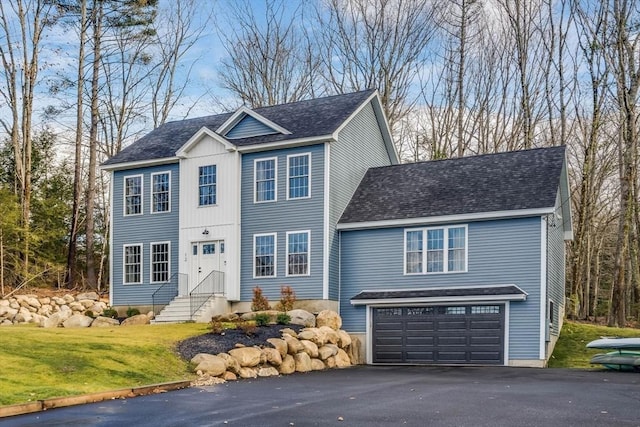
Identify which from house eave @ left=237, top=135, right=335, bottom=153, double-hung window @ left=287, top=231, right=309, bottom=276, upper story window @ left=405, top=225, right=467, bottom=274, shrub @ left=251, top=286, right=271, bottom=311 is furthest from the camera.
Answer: double-hung window @ left=287, top=231, right=309, bottom=276

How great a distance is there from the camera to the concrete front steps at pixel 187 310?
2319 centimetres

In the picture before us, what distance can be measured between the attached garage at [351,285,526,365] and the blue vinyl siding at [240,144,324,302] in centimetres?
199

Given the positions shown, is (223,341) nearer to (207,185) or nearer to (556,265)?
(207,185)

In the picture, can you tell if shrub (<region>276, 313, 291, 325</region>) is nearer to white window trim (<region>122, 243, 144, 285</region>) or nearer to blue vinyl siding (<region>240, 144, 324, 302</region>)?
blue vinyl siding (<region>240, 144, 324, 302</region>)

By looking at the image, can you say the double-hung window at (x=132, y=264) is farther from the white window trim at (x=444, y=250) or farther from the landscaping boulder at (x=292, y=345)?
the white window trim at (x=444, y=250)

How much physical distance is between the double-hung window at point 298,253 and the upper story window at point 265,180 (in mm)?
1584

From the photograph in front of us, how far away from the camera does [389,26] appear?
37812 millimetres

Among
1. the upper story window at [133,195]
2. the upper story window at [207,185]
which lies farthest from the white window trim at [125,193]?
the upper story window at [207,185]

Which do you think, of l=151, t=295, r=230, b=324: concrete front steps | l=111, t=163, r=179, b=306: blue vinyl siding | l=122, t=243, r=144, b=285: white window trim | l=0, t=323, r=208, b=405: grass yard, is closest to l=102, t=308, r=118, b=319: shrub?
l=111, t=163, r=179, b=306: blue vinyl siding

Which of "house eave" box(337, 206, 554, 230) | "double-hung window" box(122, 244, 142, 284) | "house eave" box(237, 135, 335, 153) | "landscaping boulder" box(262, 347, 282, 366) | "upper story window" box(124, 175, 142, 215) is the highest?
"house eave" box(237, 135, 335, 153)

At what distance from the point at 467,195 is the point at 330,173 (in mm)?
4587

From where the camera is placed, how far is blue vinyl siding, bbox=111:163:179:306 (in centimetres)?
2591

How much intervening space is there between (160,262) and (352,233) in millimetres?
7542

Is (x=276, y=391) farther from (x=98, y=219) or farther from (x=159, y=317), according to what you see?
(x=98, y=219)
